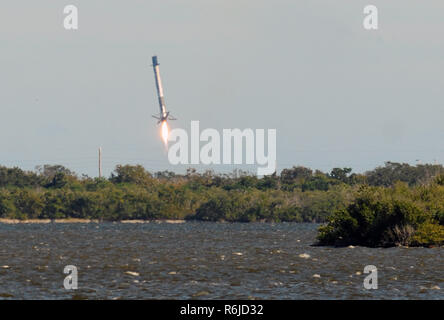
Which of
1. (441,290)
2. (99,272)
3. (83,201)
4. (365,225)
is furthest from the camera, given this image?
(83,201)

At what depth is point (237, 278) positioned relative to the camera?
4684 centimetres

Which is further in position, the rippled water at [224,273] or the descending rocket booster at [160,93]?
the descending rocket booster at [160,93]

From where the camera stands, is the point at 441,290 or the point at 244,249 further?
the point at 244,249

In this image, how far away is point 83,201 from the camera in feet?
639

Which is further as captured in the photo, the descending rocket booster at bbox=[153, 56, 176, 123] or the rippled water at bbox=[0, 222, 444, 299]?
the descending rocket booster at bbox=[153, 56, 176, 123]

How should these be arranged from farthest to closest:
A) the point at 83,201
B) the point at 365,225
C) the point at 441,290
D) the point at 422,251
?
the point at 83,201 < the point at 365,225 < the point at 422,251 < the point at 441,290

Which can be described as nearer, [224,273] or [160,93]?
[224,273]

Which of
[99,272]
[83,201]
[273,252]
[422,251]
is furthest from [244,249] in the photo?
[83,201]

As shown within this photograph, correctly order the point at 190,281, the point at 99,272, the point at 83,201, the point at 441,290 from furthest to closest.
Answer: the point at 83,201 < the point at 99,272 < the point at 190,281 < the point at 441,290
